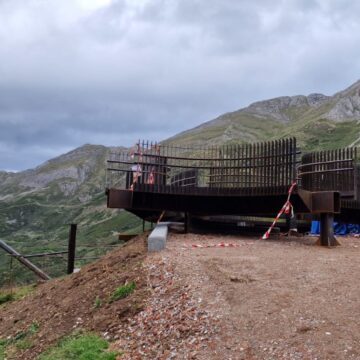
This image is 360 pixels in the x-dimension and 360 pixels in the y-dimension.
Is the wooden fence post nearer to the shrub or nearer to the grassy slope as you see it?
the shrub

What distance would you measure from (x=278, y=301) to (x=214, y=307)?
860 mm

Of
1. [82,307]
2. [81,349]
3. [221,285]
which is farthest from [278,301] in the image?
[82,307]

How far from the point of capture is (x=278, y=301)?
6391 millimetres

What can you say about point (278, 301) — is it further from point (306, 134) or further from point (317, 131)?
point (317, 131)

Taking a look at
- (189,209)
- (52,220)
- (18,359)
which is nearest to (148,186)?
(189,209)

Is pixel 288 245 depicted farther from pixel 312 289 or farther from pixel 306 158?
pixel 312 289

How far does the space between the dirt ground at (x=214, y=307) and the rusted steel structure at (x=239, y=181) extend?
135 inches

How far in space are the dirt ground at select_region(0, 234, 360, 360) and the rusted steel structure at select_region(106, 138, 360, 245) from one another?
3.43 meters

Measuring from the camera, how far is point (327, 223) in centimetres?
1230

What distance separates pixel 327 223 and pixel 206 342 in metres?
7.54

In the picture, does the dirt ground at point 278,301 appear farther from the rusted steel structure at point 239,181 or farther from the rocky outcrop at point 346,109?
the rocky outcrop at point 346,109

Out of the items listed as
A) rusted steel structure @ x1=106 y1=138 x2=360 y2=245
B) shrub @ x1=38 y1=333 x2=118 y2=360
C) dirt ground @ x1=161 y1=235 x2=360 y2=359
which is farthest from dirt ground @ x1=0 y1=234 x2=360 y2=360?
rusted steel structure @ x1=106 y1=138 x2=360 y2=245

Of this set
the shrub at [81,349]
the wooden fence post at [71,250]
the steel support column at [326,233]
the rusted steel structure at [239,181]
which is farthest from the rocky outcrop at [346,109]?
the shrub at [81,349]

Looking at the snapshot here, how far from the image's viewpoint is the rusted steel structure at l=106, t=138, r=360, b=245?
13312 millimetres
